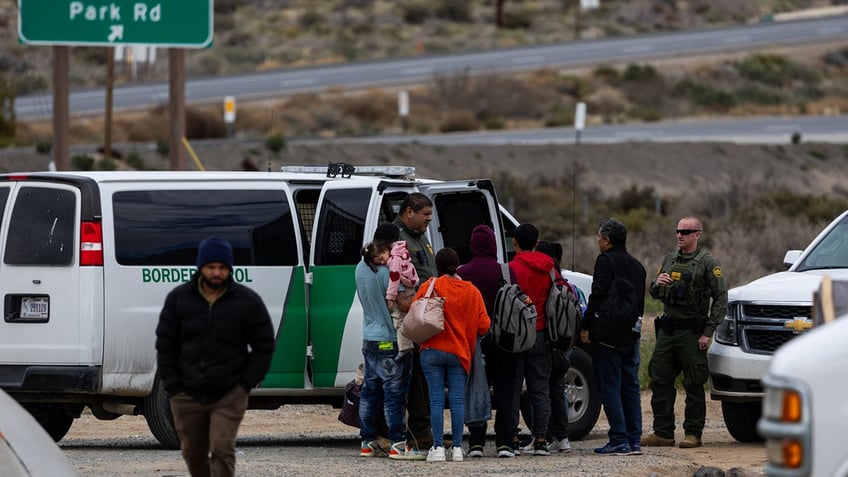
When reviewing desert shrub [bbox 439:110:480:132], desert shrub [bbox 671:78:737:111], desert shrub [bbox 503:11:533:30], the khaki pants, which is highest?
desert shrub [bbox 503:11:533:30]

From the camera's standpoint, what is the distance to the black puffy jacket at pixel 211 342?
846cm

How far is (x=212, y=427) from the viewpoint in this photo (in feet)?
28.1

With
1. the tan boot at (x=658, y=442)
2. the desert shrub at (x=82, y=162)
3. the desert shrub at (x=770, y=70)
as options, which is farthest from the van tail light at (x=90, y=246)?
the desert shrub at (x=770, y=70)

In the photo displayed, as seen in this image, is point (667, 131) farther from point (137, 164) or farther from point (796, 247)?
point (796, 247)

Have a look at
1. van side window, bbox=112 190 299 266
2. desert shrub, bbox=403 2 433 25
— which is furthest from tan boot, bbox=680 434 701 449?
desert shrub, bbox=403 2 433 25

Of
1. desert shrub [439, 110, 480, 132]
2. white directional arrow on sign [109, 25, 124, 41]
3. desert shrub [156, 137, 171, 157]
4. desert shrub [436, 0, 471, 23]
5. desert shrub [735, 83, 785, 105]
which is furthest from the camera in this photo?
desert shrub [436, 0, 471, 23]

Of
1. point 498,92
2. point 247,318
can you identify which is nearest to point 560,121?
point 498,92

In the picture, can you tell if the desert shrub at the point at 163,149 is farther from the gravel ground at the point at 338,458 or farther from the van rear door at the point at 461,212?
the van rear door at the point at 461,212

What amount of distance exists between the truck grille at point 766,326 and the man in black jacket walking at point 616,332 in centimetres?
89

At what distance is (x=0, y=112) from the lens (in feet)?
154

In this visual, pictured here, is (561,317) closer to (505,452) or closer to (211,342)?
(505,452)

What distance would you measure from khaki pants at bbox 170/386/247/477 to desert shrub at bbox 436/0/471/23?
78.2 metres

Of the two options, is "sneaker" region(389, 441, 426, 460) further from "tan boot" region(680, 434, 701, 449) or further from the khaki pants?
the khaki pants

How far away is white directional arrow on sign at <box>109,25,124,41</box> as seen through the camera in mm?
20391
